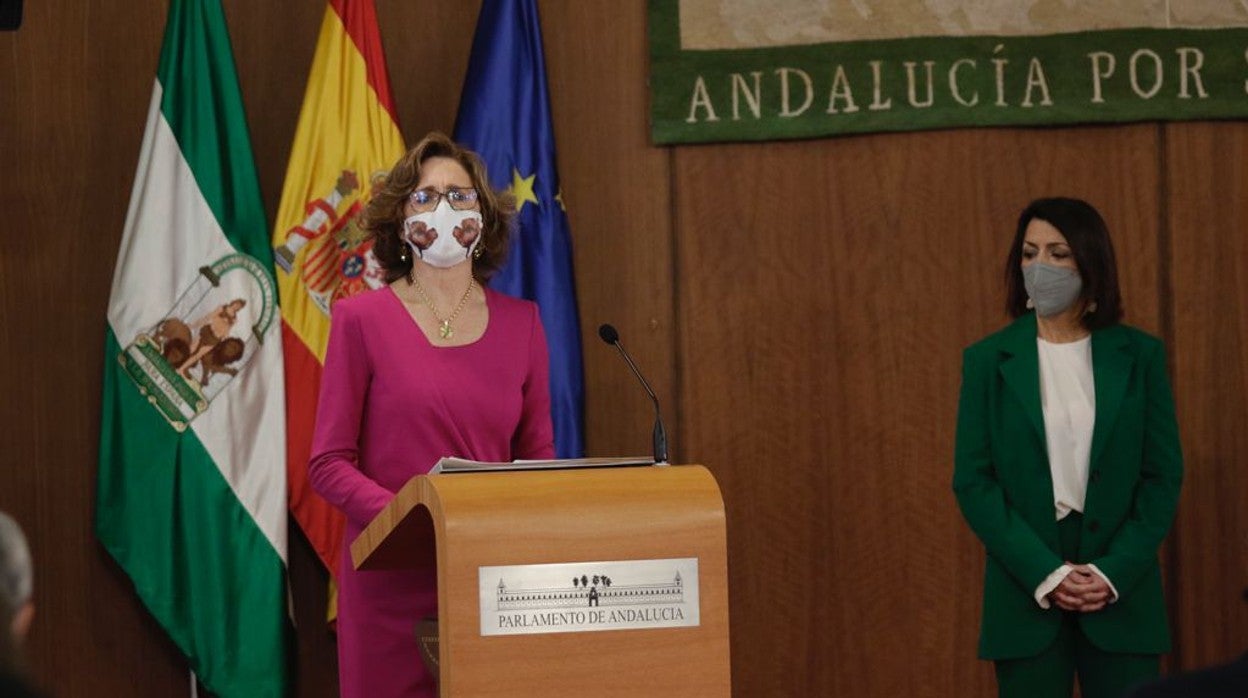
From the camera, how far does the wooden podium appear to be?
2613mm

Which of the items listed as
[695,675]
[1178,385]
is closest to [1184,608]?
[1178,385]

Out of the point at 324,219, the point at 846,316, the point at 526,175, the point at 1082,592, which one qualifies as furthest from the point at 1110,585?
the point at 324,219

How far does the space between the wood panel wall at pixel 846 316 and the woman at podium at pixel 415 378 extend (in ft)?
4.49

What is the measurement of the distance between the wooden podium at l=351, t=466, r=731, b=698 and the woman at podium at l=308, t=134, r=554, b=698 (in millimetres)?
667

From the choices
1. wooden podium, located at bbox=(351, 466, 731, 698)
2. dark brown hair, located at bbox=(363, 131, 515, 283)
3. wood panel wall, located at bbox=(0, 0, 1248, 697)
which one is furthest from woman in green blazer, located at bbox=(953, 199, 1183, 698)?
wooden podium, located at bbox=(351, 466, 731, 698)

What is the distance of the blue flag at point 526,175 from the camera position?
487 cm

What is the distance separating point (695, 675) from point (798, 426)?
8.24 feet

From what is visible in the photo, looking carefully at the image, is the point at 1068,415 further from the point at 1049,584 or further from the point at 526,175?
the point at 526,175

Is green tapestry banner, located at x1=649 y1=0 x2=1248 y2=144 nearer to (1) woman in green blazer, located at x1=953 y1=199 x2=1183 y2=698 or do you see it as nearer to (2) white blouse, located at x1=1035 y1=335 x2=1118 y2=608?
(1) woman in green blazer, located at x1=953 y1=199 x2=1183 y2=698

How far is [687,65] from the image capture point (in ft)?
16.8

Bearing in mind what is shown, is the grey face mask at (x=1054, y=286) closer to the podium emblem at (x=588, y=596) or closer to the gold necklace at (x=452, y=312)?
the gold necklace at (x=452, y=312)

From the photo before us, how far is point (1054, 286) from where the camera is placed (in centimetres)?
402

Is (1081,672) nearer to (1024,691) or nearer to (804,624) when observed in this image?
(1024,691)

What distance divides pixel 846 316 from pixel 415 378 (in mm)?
2017
